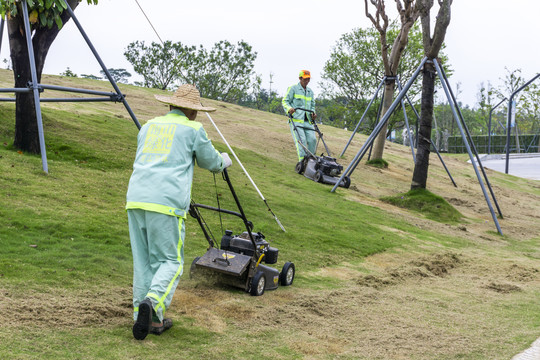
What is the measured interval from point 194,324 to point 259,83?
184ft

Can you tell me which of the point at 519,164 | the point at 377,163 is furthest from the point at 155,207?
the point at 519,164

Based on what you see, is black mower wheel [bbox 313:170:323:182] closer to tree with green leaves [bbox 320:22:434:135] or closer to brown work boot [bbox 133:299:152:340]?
brown work boot [bbox 133:299:152:340]

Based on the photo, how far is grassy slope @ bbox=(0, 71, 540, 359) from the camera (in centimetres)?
489

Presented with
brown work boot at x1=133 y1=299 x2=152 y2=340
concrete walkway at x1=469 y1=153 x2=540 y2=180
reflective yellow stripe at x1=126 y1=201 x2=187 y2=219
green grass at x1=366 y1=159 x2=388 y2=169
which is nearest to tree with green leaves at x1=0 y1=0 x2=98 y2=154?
reflective yellow stripe at x1=126 y1=201 x2=187 y2=219

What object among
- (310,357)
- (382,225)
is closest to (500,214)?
(382,225)

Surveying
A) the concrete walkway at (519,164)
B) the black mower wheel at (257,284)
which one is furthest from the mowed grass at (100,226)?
the concrete walkway at (519,164)

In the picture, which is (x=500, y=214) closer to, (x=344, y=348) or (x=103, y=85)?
(x=344, y=348)

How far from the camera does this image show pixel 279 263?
8008mm

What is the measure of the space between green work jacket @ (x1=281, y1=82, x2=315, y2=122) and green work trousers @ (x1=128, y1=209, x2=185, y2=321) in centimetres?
1172

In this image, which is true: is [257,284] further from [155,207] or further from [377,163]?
[377,163]

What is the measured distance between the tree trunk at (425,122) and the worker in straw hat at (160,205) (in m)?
11.7

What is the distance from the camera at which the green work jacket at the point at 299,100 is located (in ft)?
54.1

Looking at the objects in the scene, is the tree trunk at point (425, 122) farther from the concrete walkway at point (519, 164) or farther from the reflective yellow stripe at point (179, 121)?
the concrete walkway at point (519, 164)

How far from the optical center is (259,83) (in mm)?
60406
